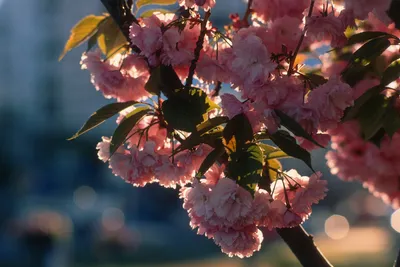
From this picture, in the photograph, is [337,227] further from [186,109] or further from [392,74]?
[186,109]

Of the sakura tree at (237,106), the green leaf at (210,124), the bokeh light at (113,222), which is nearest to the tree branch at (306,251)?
the sakura tree at (237,106)

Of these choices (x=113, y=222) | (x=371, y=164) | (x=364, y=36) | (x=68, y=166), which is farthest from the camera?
(x=68, y=166)

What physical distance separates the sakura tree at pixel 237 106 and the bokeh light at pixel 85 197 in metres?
15.2

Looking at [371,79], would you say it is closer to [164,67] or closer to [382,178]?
[382,178]

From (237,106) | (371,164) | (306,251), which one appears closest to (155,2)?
(237,106)

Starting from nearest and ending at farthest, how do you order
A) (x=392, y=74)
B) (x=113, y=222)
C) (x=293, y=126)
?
(x=293, y=126), (x=392, y=74), (x=113, y=222)

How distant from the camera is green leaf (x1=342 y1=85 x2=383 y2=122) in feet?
3.31

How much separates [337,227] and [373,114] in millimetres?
15930

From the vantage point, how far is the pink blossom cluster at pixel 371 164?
5.11 feet

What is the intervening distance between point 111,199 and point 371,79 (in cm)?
1617

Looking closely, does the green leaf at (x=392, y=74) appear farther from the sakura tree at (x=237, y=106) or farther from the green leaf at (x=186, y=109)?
the green leaf at (x=186, y=109)

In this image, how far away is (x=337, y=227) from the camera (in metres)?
16.5

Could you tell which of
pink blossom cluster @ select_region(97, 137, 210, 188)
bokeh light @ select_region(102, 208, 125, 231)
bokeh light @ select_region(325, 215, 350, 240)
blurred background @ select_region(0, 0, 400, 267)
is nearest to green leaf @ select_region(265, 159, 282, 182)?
pink blossom cluster @ select_region(97, 137, 210, 188)

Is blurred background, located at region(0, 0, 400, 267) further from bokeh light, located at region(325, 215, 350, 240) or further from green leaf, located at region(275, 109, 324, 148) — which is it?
green leaf, located at region(275, 109, 324, 148)
